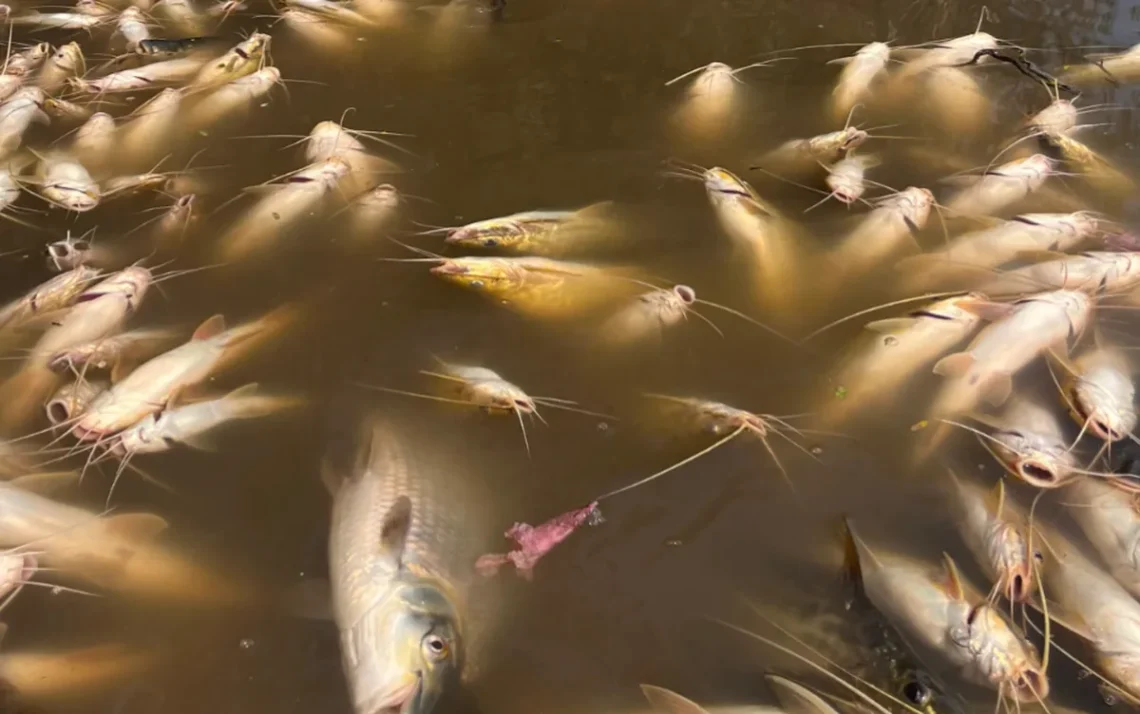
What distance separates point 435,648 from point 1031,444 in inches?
79.3

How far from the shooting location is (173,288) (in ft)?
10.8

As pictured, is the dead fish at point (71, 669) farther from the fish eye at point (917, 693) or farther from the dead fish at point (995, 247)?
the dead fish at point (995, 247)

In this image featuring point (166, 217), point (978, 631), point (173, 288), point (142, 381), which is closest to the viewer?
point (978, 631)

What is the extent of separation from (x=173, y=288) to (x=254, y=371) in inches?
25.9

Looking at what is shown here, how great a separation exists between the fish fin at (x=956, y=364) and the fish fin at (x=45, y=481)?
10.1ft

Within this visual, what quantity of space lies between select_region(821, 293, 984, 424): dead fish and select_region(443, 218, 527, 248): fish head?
1433 millimetres

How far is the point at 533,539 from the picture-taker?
2.46 m

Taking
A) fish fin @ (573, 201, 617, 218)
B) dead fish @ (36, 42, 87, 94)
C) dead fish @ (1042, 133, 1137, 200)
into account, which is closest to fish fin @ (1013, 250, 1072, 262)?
dead fish @ (1042, 133, 1137, 200)

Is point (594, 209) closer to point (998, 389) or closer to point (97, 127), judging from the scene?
point (998, 389)

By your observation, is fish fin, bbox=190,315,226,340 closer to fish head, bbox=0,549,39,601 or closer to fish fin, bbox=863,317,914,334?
fish head, bbox=0,549,39,601

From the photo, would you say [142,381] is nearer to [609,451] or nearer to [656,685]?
[609,451]

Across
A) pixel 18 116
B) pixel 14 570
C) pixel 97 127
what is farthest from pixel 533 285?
pixel 18 116

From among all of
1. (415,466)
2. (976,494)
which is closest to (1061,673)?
(976,494)

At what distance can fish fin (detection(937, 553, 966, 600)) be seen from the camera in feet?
7.45
